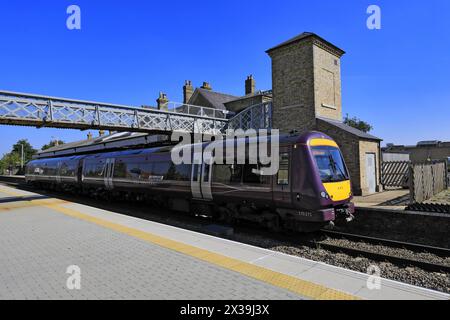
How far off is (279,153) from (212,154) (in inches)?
108

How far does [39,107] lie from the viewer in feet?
55.4

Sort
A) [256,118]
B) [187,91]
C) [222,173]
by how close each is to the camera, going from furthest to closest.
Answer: [187,91], [256,118], [222,173]

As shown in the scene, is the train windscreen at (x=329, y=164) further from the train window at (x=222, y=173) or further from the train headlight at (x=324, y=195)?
the train window at (x=222, y=173)

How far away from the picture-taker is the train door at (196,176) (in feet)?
33.8

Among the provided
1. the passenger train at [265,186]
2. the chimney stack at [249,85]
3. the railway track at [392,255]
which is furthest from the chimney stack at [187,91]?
the railway track at [392,255]

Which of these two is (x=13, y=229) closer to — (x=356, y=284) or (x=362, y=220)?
(x=356, y=284)

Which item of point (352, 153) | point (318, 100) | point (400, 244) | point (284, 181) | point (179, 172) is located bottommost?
point (400, 244)

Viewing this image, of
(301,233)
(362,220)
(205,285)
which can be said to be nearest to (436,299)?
(205,285)

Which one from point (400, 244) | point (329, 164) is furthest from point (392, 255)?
point (329, 164)

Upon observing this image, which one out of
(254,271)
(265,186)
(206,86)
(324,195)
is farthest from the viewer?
(206,86)

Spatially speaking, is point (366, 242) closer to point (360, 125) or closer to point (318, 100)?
point (318, 100)

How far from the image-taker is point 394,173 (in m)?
18.5

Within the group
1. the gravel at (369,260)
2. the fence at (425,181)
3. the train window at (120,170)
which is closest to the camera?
the gravel at (369,260)

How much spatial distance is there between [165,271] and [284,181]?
155 inches
